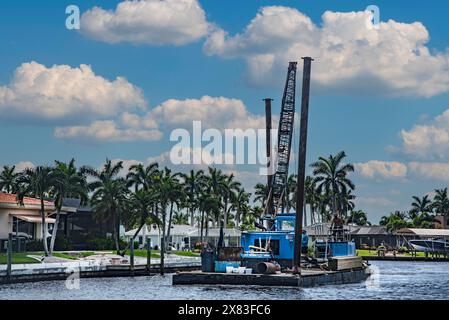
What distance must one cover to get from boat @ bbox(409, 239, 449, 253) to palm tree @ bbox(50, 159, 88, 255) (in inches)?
3160

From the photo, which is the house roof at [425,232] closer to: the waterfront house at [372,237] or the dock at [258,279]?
the waterfront house at [372,237]

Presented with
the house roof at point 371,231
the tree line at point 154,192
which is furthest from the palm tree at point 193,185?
the house roof at point 371,231

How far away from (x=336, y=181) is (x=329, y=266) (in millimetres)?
80837

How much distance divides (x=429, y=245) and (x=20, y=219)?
86283 mm

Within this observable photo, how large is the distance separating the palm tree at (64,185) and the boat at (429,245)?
80.3 meters

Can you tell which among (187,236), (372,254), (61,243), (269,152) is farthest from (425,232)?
(269,152)

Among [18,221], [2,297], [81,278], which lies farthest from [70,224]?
[2,297]

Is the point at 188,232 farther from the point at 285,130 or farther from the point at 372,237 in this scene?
the point at 285,130

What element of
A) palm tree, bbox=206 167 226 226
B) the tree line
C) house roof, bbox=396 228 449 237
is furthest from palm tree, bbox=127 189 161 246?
house roof, bbox=396 228 449 237

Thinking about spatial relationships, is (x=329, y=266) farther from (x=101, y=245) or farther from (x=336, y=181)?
(x=336, y=181)

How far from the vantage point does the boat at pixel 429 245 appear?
155 m

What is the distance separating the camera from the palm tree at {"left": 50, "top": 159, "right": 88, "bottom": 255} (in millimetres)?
91625

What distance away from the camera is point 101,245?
110312 millimetres

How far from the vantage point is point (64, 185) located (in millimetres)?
91688
